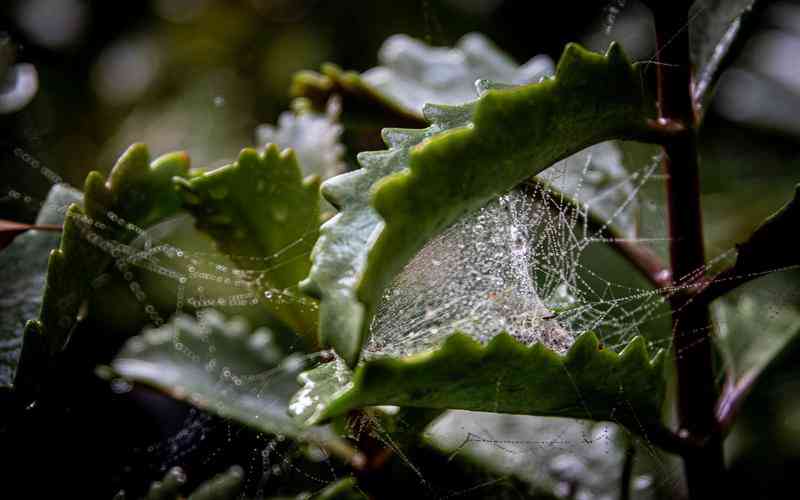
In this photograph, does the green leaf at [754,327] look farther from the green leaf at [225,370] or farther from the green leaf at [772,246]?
the green leaf at [225,370]

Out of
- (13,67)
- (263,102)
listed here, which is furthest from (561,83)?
(263,102)

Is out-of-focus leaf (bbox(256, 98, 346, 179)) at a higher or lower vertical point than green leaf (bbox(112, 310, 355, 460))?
higher

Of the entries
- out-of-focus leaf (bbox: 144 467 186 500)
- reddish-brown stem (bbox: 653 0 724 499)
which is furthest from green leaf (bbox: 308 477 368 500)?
reddish-brown stem (bbox: 653 0 724 499)

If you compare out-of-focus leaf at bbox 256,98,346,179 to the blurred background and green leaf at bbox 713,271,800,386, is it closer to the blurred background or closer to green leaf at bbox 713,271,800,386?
the blurred background

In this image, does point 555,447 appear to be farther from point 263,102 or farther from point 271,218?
point 263,102

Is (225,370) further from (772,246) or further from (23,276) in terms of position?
(772,246)

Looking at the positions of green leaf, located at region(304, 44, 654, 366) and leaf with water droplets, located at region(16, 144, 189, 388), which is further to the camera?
leaf with water droplets, located at region(16, 144, 189, 388)
